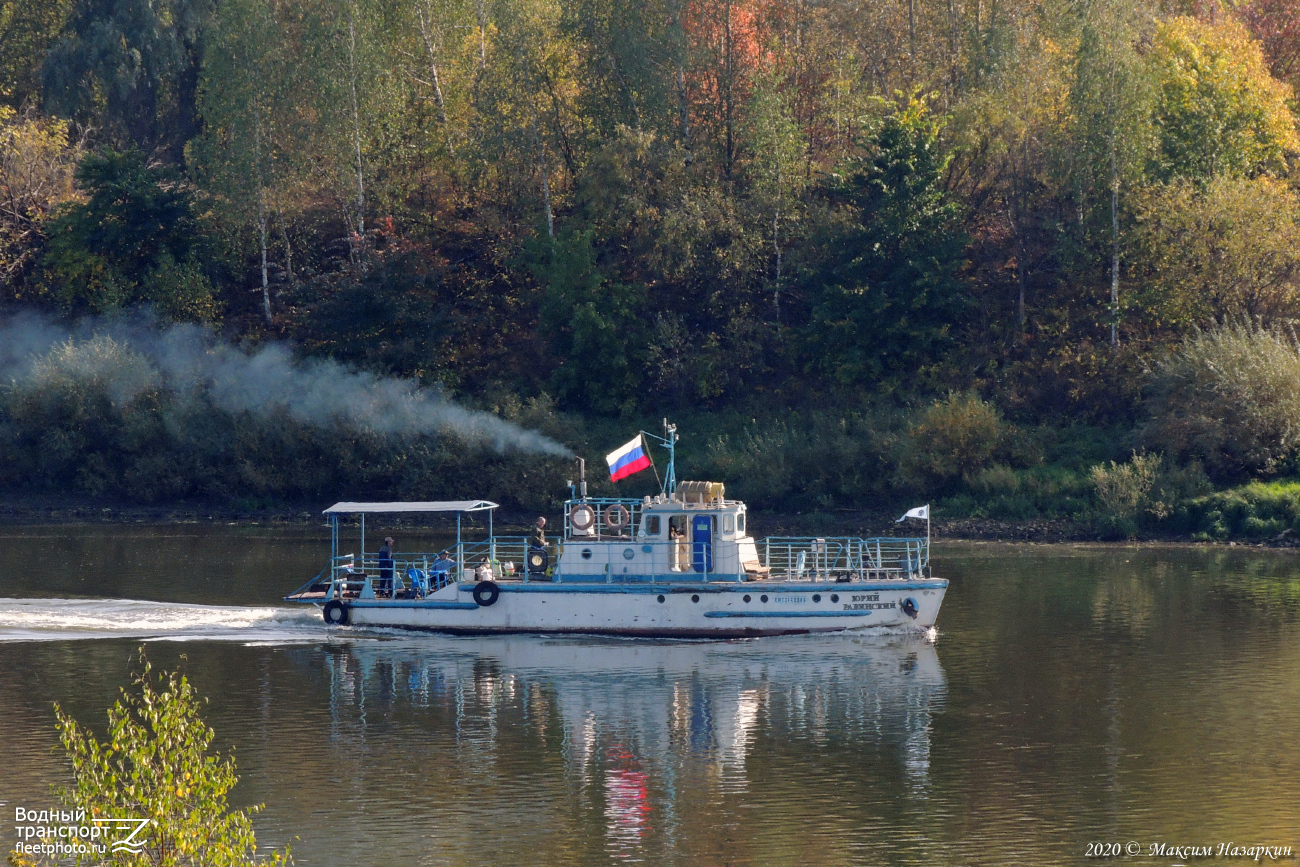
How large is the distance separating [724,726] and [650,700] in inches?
103

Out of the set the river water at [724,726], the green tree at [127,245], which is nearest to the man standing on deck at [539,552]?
the river water at [724,726]

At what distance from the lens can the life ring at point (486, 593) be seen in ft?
126

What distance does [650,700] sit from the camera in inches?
1262

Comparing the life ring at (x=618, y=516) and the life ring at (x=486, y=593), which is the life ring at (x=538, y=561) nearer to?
the life ring at (x=486, y=593)

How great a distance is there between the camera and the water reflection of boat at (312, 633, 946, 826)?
2744 centimetres

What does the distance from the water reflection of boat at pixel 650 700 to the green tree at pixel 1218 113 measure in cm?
3956

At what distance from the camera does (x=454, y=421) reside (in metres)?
66.8

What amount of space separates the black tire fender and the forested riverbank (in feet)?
76.8

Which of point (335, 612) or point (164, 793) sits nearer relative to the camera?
point (164, 793)

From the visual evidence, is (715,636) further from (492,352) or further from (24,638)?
(492,352)

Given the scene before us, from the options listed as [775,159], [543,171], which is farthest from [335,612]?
[543,171]

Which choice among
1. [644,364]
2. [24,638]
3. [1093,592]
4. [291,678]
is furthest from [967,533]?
[24,638]

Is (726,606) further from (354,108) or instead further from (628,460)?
(354,108)

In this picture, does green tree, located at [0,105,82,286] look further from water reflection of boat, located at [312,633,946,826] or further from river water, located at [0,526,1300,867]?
water reflection of boat, located at [312,633,946,826]
